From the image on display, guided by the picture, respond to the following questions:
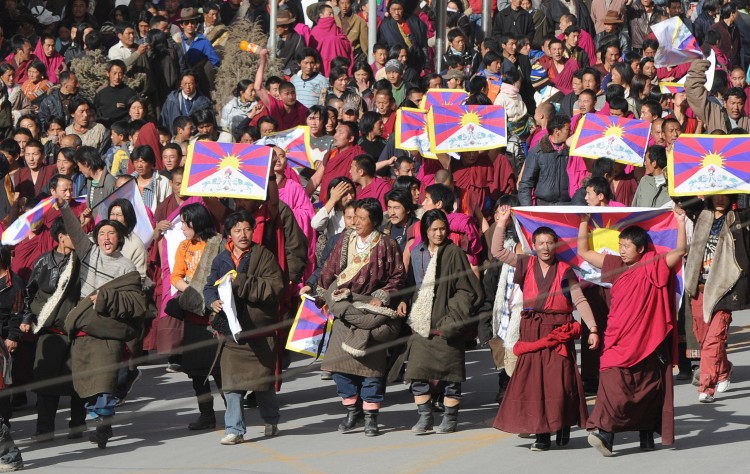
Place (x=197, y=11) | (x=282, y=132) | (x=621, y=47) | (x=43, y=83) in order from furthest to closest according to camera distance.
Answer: (x=621, y=47)
(x=197, y=11)
(x=43, y=83)
(x=282, y=132)

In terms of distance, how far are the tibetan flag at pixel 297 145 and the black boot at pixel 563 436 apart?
5.00 metres

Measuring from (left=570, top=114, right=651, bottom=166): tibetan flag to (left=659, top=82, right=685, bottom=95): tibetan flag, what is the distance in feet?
10.4

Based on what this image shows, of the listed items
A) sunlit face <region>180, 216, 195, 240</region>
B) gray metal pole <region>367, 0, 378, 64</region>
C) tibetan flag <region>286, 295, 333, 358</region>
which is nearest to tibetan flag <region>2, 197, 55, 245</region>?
sunlit face <region>180, 216, 195, 240</region>

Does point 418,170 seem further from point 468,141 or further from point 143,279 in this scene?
point 143,279

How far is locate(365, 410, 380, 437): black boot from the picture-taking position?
9570mm

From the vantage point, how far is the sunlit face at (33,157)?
44.3 feet

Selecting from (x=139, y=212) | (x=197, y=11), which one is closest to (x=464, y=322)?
(x=139, y=212)

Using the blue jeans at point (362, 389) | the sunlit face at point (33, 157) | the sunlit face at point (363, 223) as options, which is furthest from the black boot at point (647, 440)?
the sunlit face at point (33, 157)

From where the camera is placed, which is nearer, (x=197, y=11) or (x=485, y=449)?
(x=485, y=449)

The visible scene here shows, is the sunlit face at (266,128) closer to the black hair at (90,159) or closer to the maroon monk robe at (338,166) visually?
the maroon monk robe at (338,166)

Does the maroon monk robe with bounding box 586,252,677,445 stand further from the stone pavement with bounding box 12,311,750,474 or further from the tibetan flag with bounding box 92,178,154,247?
the tibetan flag with bounding box 92,178,154,247

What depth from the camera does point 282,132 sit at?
1353 cm

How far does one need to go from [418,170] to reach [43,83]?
4.82 m

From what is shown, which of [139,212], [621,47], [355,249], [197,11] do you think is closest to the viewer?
[355,249]
